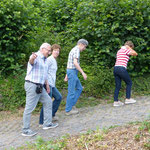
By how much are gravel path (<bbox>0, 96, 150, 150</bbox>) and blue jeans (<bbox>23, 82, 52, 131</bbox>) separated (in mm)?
284

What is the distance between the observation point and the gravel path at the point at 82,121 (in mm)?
5082

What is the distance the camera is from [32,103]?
16.6 feet

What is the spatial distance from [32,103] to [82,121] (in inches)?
57.8

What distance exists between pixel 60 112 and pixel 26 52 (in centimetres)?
290

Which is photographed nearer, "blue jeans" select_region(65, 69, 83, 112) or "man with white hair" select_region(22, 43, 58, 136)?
"man with white hair" select_region(22, 43, 58, 136)

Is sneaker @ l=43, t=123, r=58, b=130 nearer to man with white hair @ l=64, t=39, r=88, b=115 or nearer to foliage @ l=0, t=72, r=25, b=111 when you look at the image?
man with white hair @ l=64, t=39, r=88, b=115

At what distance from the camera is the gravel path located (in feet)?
16.7

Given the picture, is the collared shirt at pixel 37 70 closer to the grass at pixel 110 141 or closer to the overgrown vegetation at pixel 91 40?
the grass at pixel 110 141

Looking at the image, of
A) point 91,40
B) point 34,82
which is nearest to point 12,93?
point 34,82

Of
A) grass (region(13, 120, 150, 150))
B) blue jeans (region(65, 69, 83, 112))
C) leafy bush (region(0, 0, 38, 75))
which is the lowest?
grass (region(13, 120, 150, 150))

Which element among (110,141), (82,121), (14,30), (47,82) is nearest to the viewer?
(110,141)

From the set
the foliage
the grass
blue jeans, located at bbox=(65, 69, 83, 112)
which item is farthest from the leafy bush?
the grass

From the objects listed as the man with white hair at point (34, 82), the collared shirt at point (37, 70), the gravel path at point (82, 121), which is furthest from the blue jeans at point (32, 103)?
Answer: the gravel path at point (82, 121)

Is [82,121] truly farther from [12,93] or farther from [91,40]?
[91,40]
